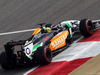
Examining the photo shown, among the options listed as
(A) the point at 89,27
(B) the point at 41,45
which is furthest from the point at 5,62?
(A) the point at 89,27

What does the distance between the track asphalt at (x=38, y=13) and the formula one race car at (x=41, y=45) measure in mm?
3259

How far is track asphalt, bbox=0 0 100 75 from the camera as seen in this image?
51.5ft

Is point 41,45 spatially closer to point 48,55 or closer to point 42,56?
point 48,55

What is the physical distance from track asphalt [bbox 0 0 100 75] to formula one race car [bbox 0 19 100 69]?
3259 mm

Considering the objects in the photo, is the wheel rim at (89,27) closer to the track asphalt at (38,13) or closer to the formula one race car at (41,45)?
the formula one race car at (41,45)

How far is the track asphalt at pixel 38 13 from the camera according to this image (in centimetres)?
1569

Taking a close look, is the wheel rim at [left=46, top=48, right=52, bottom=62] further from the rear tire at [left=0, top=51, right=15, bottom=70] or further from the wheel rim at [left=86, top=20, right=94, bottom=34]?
the wheel rim at [left=86, top=20, right=94, bottom=34]

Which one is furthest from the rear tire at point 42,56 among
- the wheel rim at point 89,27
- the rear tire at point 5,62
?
the wheel rim at point 89,27

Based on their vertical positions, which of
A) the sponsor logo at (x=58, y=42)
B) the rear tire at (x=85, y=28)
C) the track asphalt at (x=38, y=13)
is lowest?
the sponsor logo at (x=58, y=42)

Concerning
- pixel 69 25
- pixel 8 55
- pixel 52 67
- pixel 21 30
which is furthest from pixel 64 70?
pixel 21 30

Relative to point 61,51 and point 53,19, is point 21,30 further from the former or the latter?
Answer: point 61,51

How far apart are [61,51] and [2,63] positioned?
244cm

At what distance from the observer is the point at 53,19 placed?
16.3 meters

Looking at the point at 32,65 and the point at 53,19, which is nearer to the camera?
the point at 32,65
